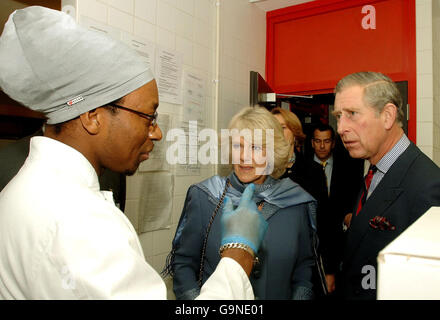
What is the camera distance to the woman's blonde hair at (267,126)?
147 centimetres

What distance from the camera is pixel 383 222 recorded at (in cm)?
107

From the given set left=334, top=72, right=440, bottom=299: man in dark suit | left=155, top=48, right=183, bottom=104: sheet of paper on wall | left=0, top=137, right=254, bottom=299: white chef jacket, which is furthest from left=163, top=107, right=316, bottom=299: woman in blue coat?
left=0, top=137, right=254, bottom=299: white chef jacket

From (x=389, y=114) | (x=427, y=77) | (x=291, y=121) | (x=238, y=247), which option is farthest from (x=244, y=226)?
(x=427, y=77)

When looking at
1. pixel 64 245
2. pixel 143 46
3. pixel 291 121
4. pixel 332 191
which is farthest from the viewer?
pixel 332 191

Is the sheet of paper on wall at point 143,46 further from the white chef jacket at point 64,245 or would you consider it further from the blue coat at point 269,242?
the white chef jacket at point 64,245

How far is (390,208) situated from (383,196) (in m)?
0.05

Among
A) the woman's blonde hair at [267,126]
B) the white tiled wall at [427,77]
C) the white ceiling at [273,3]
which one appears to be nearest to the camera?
the woman's blonde hair at [267,126]

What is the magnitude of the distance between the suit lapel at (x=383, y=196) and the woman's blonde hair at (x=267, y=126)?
0.44m

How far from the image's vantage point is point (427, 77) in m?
2.42

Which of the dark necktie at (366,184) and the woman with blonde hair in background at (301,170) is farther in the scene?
the woman with blonde hair in background at (301,170)

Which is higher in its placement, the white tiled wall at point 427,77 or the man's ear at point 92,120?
the white tiled wall at point 427,77

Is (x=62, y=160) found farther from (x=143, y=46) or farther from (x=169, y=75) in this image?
(x=169, y=75)

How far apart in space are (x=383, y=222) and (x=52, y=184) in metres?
0.96

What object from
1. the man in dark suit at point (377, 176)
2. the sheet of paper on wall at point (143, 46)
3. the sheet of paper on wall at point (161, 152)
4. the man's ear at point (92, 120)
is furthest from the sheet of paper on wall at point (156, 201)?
the man's ear at point (92, 120)
